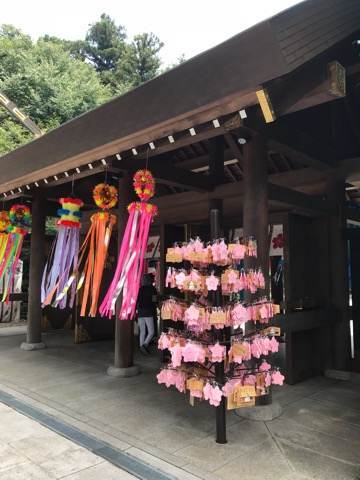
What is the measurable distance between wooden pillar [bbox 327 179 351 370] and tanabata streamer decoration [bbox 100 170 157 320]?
2.79 meters

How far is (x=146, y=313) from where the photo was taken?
738 centimetres

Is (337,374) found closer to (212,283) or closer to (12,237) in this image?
(212,283)

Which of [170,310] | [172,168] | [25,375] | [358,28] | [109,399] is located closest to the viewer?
[358,28]

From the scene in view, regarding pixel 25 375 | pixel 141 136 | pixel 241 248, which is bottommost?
pixel 25 375

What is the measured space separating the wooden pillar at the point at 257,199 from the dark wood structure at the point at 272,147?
0.5 inches

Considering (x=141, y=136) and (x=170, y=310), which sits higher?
(x=141, y=136)

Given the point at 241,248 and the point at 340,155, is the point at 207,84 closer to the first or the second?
the point at 241,248

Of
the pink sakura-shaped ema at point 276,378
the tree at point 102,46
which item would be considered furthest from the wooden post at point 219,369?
the tree at point 102,46

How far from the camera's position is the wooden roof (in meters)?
2.73

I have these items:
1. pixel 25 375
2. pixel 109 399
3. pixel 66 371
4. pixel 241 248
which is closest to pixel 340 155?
pixel 241 248

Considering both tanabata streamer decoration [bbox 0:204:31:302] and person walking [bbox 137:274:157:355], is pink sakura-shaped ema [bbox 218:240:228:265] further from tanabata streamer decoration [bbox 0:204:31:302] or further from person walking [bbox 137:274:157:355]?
tanabata streamer decoration [bbox 0:204:31:302]

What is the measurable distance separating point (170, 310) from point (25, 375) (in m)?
3.55

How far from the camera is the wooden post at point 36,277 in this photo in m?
7.79

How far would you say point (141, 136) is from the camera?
157 inches
